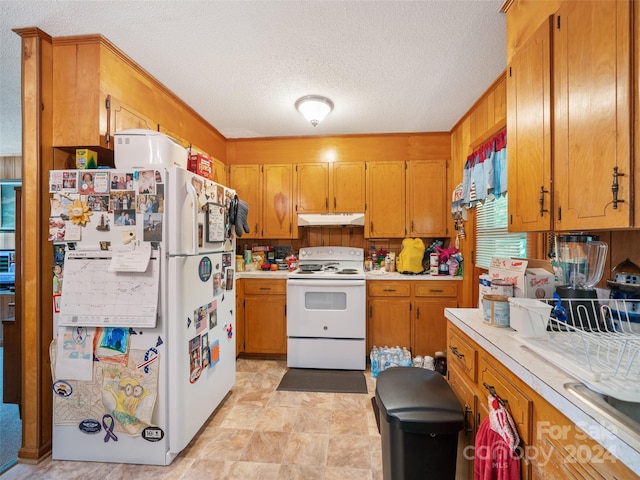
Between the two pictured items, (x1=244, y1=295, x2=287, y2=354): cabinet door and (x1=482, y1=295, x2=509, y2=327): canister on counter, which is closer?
(x1=482, y1=295, x2=509, y2=327): canister on counter

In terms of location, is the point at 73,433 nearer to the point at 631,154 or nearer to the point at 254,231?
→ the point at 254,231

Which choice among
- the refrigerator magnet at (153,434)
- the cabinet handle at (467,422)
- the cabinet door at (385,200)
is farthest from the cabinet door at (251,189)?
the cabinet handle at (467,422)

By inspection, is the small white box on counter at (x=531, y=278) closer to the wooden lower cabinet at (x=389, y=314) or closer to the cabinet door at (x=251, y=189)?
the wooden lower cabinet at (x=389, y=314)

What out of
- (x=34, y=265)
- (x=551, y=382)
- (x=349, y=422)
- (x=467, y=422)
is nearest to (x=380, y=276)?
(x=349, y=422)

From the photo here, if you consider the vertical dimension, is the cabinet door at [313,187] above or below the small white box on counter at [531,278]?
above

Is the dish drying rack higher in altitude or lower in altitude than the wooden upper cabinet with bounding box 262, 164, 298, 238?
lower

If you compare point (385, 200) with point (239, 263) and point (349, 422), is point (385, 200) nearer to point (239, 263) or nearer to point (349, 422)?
point (239, 263)

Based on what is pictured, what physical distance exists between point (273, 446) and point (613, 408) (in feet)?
5.90

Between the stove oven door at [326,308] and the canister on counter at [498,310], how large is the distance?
5.22ft

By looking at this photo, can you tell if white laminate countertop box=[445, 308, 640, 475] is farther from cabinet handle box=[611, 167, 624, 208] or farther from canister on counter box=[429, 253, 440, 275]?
canister on counter box=[429, 253, 440, 275]

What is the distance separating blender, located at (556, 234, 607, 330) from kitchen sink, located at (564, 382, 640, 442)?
1.57ft

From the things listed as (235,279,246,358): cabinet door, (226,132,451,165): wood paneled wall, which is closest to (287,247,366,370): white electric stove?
(235,279,246,358): cabinet door

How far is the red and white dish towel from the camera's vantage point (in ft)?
3.00

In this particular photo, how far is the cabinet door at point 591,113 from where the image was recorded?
0.92 metres
